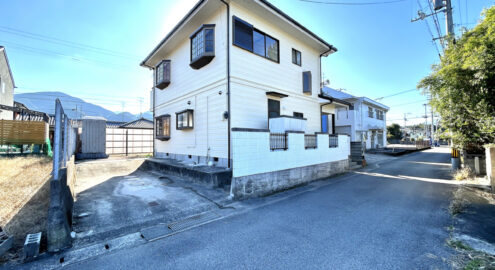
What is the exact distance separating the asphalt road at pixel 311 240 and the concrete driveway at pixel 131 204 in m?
0.78

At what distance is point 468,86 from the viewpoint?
5918mm

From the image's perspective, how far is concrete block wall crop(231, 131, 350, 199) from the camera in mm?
5121

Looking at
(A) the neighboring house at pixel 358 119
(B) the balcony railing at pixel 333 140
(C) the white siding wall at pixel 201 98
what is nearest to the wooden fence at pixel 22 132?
(C) the white siding wall at pixel 201 98

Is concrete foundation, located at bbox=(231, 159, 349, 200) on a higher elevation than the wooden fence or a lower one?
lower

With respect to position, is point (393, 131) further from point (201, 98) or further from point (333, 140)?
point (201, 98)

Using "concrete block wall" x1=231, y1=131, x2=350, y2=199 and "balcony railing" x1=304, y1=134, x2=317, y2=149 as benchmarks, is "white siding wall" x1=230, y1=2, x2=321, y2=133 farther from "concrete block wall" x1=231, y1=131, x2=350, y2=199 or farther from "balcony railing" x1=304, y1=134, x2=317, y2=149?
"balcony railing" x1=304, y1=134, x2=317, y2=149

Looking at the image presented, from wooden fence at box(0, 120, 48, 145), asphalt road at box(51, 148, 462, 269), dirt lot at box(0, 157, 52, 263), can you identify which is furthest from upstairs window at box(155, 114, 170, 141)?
asphalt road at box(51, 148, 462, 269)

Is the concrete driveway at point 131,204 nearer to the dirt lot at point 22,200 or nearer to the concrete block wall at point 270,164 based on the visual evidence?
the dirt lot at point 22,200

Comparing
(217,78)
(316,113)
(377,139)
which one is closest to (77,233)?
(217,78)

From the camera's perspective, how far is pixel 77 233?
320cm

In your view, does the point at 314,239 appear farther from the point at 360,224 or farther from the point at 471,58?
the point at 471,58

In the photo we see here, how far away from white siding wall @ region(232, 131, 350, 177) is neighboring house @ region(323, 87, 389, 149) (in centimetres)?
1221

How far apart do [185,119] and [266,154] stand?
4757mm

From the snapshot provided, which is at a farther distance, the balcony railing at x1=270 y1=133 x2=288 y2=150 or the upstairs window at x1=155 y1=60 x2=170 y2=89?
the upstairs window at x1=155 y1=60 x2=170 y2=89
